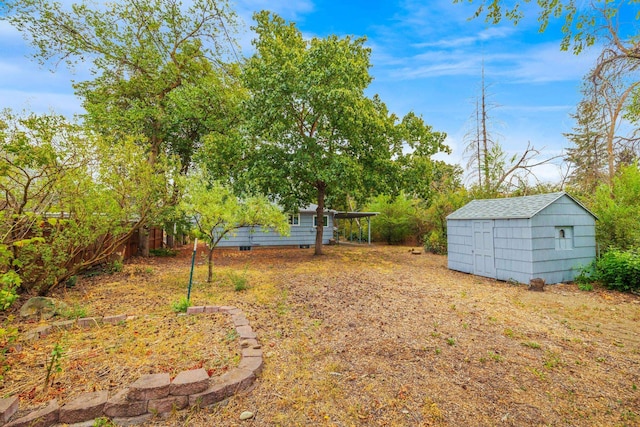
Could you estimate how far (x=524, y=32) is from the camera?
573 cm

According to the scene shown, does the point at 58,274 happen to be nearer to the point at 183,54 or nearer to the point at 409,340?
the point at 409,340

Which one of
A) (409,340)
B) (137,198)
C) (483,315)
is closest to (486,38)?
(483,315)

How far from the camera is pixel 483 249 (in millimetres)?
8883

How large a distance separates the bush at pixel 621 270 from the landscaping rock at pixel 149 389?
960 centimetres

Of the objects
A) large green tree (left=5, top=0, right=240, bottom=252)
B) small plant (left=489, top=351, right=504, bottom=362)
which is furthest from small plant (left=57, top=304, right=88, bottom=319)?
large green tree (left=5, top=0, right=240, bottom=252)

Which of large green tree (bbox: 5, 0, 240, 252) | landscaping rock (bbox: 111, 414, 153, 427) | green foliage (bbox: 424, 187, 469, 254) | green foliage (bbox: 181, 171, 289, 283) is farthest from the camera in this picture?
green foliage (bbox: 424, 187, 469, 254)

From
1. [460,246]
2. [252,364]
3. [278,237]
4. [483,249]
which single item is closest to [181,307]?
[252,364]

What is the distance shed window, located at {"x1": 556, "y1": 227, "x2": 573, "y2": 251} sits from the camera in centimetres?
787

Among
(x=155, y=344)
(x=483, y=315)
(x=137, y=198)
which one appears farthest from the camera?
(x=137, y=198)

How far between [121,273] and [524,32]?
1137cm

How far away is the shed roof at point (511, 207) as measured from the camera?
25.1 feet

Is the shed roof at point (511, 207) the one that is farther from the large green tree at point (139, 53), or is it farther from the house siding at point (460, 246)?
the large green tree at point (139, 53)

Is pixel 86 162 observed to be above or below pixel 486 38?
below

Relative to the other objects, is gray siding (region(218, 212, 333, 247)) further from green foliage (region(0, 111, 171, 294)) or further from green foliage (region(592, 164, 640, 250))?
green foliage (region(592, 164, 640, 250))
